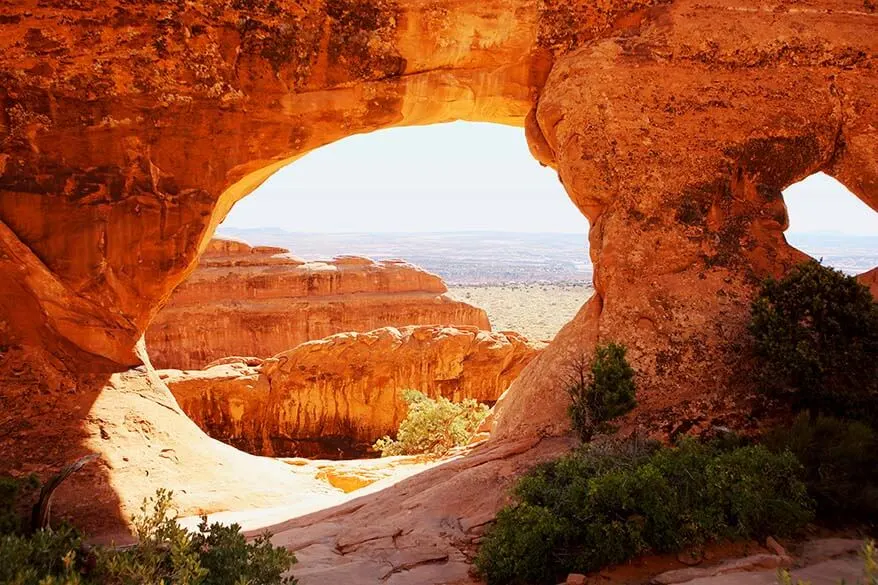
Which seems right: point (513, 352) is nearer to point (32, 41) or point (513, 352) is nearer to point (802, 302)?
point (802, 302)

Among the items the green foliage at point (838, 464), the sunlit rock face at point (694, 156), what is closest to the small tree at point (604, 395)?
the sunlit rock face at point (694, 156)

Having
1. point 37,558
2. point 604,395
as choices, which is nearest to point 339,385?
point 604,395

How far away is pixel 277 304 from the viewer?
37.3m

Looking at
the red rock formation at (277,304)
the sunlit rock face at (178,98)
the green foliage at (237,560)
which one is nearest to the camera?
the green foliage at (237,560)

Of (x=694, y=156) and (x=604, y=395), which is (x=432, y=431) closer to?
(x=604, y=395)

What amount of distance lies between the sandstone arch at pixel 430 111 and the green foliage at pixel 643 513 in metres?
2.77

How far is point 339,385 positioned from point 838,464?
18203mm

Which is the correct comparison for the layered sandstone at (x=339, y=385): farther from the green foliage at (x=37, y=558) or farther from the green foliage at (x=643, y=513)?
the green foliage at (x=643, y=513)

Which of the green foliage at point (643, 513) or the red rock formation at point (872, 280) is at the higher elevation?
the red rock formation at point (872, 280)

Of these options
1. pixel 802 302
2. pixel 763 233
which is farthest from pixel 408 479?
pixel 763 233

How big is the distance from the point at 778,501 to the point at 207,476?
960 centimetres

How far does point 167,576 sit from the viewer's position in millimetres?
4602

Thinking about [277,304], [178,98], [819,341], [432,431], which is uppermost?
[178,98]

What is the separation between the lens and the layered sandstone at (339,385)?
826 inches
